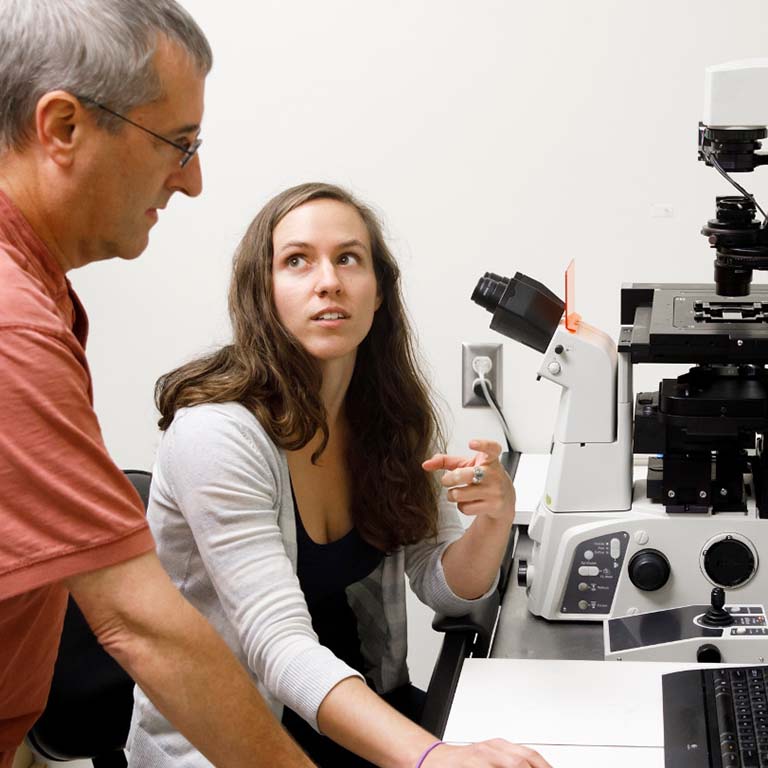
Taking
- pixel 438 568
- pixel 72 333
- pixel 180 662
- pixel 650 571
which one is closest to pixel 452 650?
pixel 438 568

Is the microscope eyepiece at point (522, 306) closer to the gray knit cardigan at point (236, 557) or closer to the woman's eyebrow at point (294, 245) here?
the woman's eyebrow at point (294, 245)

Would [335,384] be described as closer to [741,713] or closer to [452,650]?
[452,650]

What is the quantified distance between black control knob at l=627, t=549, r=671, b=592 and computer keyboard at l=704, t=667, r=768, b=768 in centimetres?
19

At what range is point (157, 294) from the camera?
237 centimetres

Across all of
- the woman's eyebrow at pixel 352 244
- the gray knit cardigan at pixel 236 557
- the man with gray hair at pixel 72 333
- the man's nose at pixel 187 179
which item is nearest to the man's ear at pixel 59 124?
the man with gray hair at pixel 72 333

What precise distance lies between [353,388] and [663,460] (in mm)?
435

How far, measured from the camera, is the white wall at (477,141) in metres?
2.11

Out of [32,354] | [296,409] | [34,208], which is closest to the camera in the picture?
[32,354]

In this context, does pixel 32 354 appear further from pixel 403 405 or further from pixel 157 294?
pixel 157 294

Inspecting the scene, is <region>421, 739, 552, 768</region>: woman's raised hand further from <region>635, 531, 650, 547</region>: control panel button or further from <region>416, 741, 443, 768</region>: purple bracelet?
<region>635, 531, 650, 547</region>: control panel button

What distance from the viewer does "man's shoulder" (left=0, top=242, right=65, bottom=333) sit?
0.84 metres

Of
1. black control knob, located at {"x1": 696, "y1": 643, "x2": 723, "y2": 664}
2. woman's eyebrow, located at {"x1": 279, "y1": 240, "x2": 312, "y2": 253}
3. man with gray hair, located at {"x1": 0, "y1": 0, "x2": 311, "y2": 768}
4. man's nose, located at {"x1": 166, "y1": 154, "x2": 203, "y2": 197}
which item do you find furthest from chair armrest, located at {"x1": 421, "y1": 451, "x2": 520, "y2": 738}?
man's nose, located at {"x1": 166, "y1": 154, "x2": 203, "y2": 197}

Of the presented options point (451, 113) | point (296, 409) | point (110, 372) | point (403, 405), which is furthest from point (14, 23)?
point (110, 372)

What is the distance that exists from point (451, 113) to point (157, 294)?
695 millimetres
